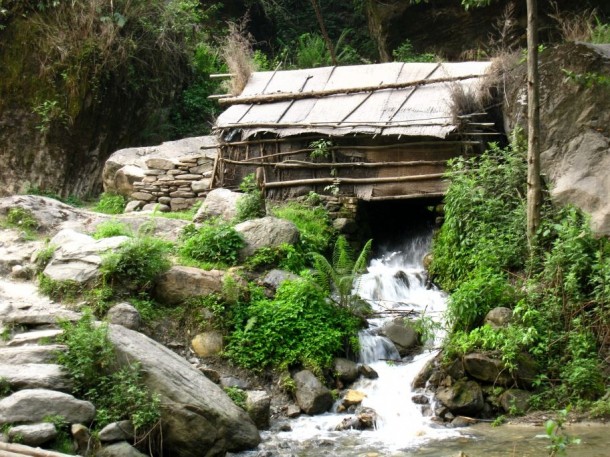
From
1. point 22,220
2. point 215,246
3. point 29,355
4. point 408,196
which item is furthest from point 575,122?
point 22,220

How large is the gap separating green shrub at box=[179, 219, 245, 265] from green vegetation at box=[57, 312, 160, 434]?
3.21 metres

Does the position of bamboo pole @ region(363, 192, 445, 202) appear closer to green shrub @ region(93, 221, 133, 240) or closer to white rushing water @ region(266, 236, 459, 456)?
white rushing water @ region(266, 236, 459, 456)

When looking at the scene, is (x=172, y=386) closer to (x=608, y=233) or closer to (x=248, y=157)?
(x=608, y=233)

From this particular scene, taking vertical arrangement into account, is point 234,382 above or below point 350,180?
below

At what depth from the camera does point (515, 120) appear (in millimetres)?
12281

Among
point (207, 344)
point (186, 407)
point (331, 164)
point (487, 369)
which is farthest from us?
point (331, 164)

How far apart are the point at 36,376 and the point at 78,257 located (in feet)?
9.90

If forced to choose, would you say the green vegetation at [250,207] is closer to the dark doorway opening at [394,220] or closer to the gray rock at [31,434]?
the dark doorway opening at [394,220]

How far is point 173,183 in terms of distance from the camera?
15164 mm

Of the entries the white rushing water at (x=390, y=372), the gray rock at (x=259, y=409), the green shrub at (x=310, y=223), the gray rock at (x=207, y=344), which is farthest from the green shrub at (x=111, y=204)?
the gray rock at (x=259, y=409)

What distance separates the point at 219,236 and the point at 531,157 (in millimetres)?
4470

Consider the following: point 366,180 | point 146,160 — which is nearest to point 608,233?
point 366,180

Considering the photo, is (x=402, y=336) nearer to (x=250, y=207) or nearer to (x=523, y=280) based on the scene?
(x=523, y=280)

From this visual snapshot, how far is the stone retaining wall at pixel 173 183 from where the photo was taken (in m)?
15.0
